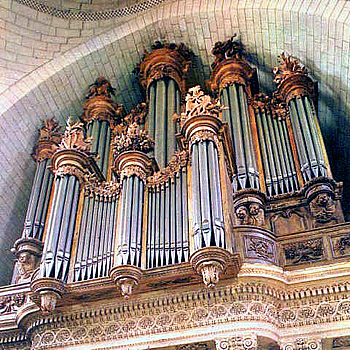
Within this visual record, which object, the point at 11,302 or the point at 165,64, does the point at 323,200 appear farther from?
the point at 165,64

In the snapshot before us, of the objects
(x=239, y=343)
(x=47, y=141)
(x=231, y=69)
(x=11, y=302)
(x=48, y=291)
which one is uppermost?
(x=231, y=69)

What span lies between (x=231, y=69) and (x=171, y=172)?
456cm

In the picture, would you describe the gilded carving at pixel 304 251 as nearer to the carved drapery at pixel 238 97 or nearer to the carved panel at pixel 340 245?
the carved panel at pixel 340 245

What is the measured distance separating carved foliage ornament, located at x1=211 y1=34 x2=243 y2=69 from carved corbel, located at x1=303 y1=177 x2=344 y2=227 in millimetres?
4314

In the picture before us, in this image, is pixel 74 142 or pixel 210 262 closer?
pixel 210 262

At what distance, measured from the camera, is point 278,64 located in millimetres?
12875

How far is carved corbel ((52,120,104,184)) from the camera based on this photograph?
29.5 ft

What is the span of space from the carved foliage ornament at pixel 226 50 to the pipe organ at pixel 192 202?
0.66 metres

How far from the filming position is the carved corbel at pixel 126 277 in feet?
23.6

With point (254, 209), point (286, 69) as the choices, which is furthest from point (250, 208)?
point (286, 69)

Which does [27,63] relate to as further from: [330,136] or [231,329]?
[231,329]

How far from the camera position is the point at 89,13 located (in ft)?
46.5

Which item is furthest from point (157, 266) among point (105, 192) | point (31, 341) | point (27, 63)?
point (27, 63)

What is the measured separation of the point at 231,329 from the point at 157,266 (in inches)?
46.8
